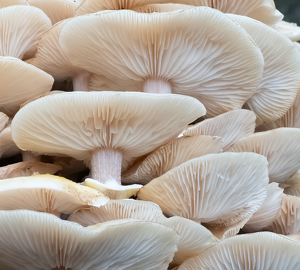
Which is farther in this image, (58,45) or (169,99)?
(58,45)

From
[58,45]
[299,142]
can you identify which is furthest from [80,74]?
[299,142]

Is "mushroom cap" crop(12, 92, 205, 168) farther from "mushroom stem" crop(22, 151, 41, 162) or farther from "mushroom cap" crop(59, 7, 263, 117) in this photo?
"mushroom cap" crop(59, 7, 263, 117)

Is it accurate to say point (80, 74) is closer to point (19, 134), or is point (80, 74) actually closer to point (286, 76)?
point (19, 134)

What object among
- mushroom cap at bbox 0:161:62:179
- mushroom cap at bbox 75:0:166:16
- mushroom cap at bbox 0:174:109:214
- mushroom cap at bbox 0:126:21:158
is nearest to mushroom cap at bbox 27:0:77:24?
mushroom cap at bbox 75:0:166:16

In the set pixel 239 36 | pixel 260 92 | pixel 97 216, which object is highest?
pixel 239 36

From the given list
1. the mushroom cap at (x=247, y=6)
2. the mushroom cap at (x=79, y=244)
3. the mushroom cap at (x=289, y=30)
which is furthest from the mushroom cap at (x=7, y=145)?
the mushroom cap at (x=289, y=30)

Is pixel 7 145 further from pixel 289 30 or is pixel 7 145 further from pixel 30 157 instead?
pixel 289 30

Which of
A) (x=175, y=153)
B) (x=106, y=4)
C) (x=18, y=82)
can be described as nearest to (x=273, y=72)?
(x=175, y=153)
